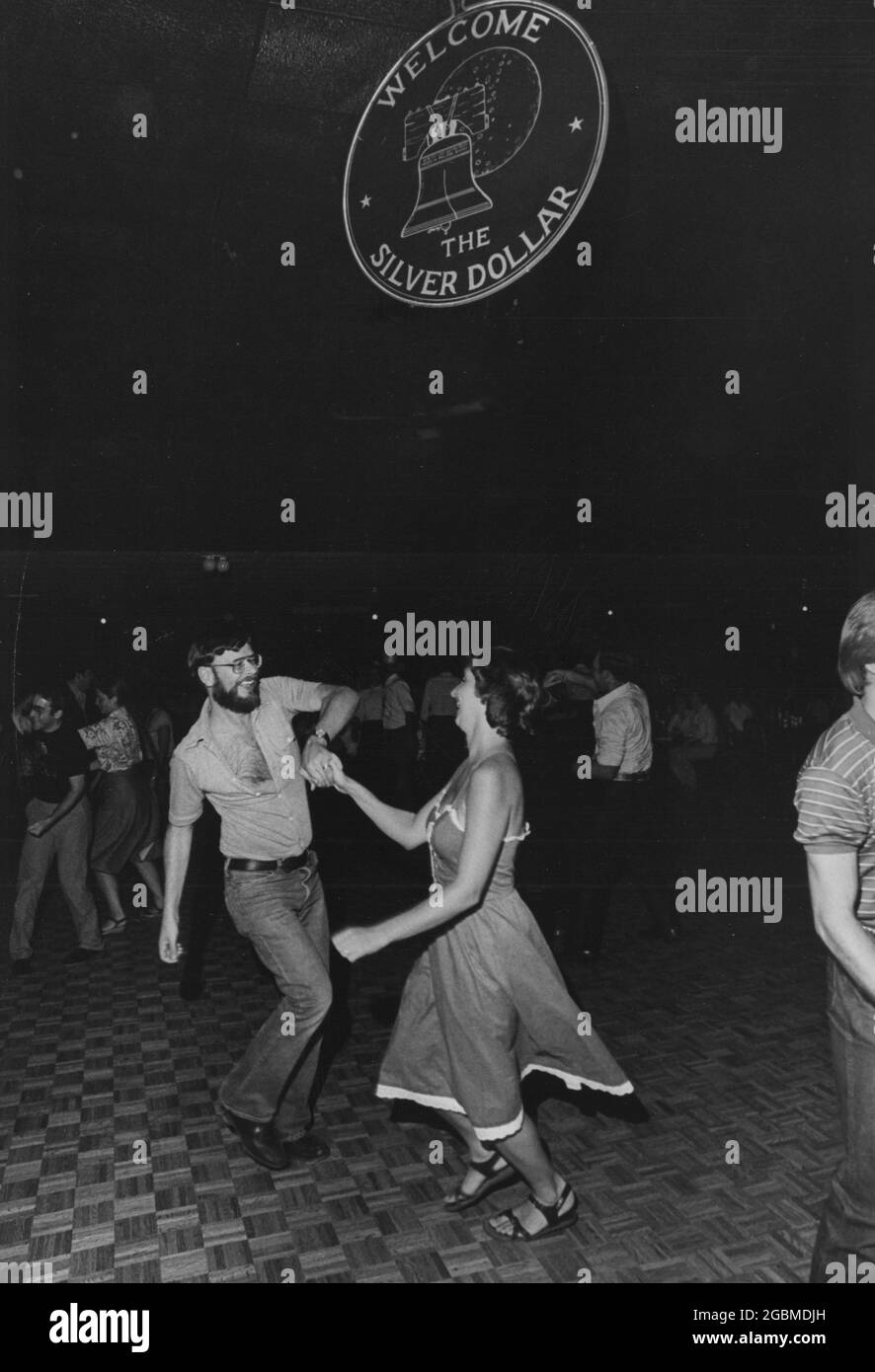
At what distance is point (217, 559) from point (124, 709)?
175 inches

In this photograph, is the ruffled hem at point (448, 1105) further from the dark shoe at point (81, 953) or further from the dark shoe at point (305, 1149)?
the dark shoe at point (81, 953)

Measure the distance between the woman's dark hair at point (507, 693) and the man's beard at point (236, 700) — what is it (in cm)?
80

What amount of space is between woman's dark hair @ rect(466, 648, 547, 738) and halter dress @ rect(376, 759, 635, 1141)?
0.56ft

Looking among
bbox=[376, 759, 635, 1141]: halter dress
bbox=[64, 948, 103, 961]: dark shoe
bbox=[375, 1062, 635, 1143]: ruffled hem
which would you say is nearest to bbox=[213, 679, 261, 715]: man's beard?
bbox=[376, 759, 635, 1141]: halter dress

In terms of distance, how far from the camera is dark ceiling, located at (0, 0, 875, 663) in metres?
4.66

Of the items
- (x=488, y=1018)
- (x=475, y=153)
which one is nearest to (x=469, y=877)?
(x=488, y=1018)

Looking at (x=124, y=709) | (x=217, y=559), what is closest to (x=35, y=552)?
(x=217, y=559)

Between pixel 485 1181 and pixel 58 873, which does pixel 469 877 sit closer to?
pixel 485 1181

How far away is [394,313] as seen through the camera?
4625 mm

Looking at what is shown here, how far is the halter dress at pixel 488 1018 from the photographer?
94.8 inches

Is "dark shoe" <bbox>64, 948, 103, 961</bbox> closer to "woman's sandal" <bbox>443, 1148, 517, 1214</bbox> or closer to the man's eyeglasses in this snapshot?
the man's eyeglasses

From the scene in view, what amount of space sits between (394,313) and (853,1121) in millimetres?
4032

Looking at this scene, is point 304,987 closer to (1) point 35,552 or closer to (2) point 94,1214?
(2) point 94,1214

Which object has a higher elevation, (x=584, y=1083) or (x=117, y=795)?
(x=117, y=795)
